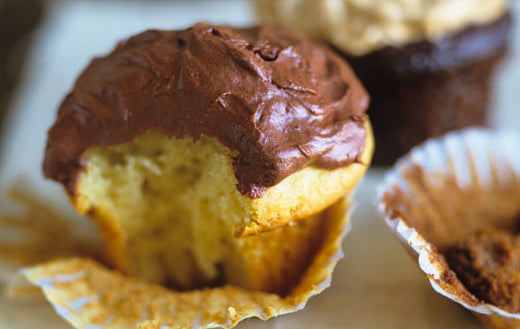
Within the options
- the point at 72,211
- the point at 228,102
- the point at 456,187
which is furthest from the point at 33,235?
the point at 456,187

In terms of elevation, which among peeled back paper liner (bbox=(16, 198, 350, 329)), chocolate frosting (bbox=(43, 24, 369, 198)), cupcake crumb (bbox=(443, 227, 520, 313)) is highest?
chocolate frosting (bbox=(43, 24, 369, 198))

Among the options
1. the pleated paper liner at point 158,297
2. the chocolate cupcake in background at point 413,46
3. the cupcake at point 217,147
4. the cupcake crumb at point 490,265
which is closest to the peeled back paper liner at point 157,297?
the pleated paper liner at point 158,297

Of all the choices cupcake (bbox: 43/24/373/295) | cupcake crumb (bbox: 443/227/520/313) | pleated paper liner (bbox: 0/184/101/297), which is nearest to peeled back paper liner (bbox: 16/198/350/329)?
cupcake (bbox: 43/24/373/295)

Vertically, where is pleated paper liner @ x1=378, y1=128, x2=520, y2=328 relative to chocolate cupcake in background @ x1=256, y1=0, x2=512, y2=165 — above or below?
below

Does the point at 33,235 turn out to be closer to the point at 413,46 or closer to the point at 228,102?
the point at 228,102

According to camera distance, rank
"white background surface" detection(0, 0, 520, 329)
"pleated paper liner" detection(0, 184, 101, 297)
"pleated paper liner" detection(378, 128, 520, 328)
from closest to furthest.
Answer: "white background surface" detection(0, 0, 520, 329) → "pleated paper liner" detection(378, 128, 520, 328) → "pleated paper liner" detection(0, 184, 101, 297)

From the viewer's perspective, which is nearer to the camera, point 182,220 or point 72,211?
point 182,220

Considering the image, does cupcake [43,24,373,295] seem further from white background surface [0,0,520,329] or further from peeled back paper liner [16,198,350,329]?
white background surface [0,0,520,329]
